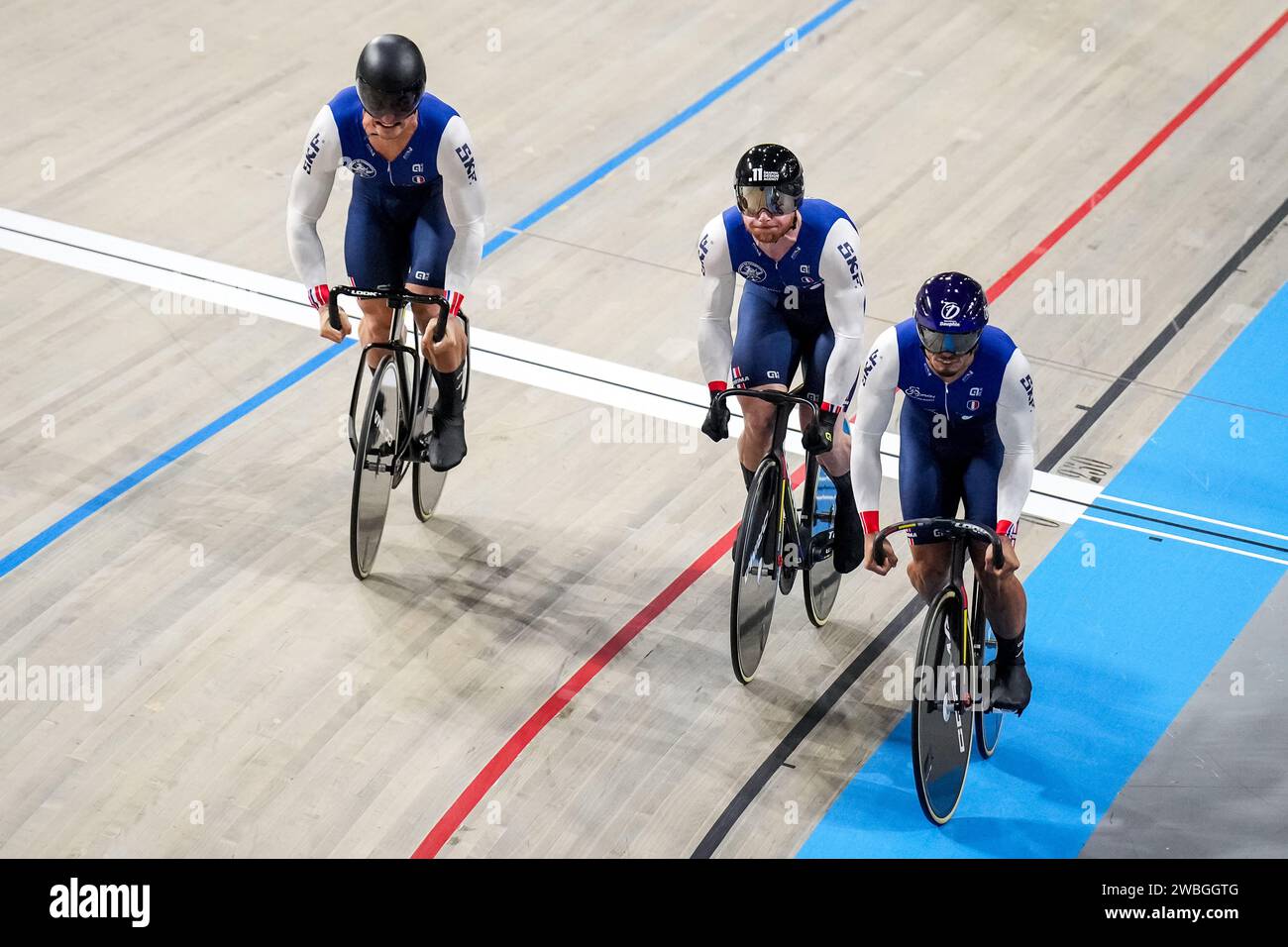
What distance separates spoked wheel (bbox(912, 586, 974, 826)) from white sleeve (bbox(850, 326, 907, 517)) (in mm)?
400

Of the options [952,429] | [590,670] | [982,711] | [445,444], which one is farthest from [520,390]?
[982,711]

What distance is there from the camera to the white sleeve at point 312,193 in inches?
206

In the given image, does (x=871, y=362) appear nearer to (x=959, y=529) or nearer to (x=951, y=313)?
(x=951, y=313)

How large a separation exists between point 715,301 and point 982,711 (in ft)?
4.89

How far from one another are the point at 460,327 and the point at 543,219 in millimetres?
A: 2411

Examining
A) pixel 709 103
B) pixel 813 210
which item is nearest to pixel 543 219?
pixel 709 103

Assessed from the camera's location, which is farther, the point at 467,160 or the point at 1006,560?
the point at 467,160

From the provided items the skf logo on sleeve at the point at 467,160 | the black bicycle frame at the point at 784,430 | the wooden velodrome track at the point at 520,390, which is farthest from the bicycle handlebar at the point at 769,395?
the skf logo on sleeve at the point at 467,160

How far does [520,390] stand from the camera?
6.71 meters

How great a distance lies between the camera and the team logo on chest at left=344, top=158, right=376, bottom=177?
532 cm

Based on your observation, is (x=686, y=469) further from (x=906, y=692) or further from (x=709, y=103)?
(x=709, y=103)

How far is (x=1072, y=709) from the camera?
5242mm

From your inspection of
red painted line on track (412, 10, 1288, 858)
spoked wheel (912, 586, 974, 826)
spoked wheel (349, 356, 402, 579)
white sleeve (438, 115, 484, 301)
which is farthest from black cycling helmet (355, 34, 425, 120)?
spoked wheel (912, 586, 974, 826)

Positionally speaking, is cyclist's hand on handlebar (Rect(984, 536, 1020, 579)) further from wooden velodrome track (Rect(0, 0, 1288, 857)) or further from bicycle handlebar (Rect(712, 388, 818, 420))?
wooden velodrome track (Rect(0, 0, 1288, 857))
